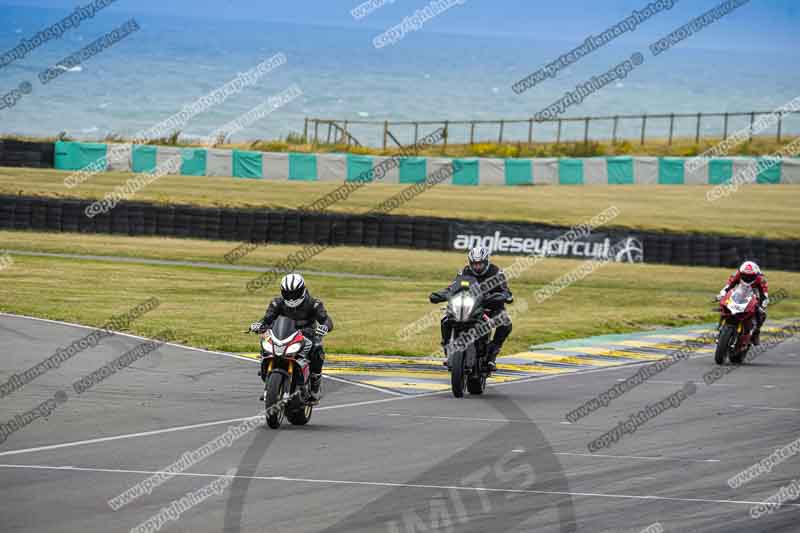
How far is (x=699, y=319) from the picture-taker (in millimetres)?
28234

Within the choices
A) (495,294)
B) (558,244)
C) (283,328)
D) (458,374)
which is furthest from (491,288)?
(558,244)

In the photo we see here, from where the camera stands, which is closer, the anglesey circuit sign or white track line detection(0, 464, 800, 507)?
white track line detection(0, 464, 800, 507)

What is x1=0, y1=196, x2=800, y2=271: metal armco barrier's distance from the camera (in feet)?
116

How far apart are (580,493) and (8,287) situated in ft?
60.1

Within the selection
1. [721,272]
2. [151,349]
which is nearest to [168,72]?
[721,272]

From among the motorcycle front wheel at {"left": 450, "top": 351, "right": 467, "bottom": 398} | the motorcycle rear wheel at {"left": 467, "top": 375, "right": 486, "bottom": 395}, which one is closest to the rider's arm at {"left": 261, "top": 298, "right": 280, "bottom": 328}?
the motorcycle front wheel at {"left": 450, "top": 351, "right": 467, "bottom": 398}

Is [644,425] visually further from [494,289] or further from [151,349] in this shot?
[151,349]

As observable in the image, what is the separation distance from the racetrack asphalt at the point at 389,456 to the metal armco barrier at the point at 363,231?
1712cm

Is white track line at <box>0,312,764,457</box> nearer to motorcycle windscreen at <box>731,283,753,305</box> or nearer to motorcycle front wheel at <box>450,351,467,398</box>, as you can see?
motorcycle front wheel at <box>450,351,467,398</box>

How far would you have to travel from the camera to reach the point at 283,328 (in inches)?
520

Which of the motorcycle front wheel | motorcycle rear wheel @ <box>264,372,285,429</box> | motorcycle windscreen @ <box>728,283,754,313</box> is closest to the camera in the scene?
motorcycle rear wheel @ <box>264,372,285,429</box>

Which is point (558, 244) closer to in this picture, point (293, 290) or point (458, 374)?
point (458, 374)

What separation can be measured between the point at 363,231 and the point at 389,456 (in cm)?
2399

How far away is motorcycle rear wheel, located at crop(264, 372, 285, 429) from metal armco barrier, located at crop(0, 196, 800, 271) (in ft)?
73.7
